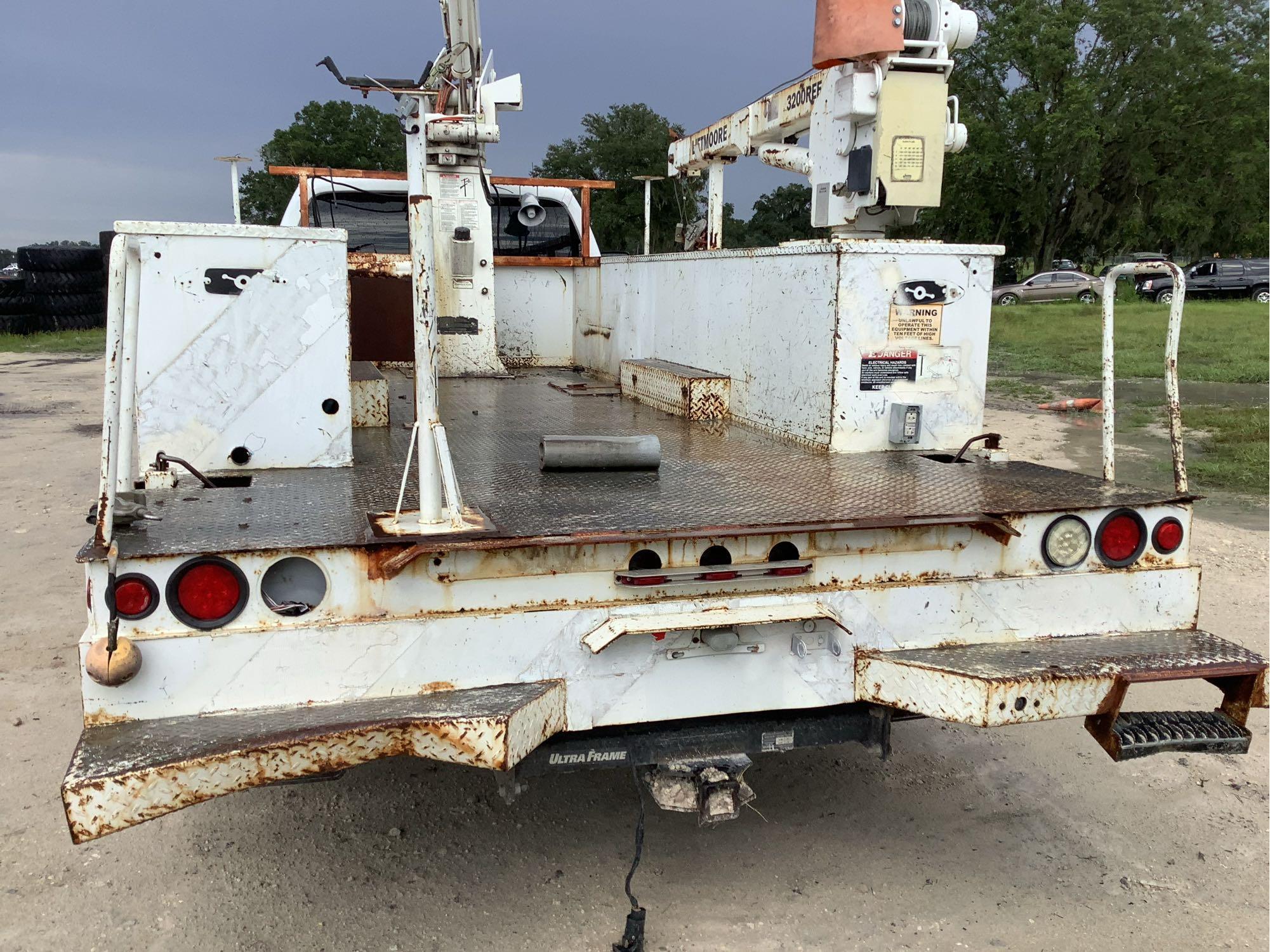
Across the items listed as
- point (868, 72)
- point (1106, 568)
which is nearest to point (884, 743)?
point (1106, 568)

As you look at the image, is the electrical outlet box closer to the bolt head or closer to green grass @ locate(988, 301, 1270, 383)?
the bolt head

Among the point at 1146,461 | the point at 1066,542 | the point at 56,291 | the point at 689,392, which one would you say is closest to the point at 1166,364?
the point at 1066,542

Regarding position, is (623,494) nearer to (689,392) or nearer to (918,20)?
(689,392)

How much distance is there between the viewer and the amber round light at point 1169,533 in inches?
119

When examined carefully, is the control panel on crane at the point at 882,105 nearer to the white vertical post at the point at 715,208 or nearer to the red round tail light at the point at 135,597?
the white vertical post at the point at 715,208

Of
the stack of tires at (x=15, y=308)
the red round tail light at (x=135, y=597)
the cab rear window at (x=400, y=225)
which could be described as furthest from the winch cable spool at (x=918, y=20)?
the stack of tires at (x=15, y=308)

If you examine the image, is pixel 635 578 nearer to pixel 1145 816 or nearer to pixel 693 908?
pixel 693 908

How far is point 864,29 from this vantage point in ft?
14.5

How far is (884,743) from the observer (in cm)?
301

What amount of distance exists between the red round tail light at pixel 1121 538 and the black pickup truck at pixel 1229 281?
29405mm

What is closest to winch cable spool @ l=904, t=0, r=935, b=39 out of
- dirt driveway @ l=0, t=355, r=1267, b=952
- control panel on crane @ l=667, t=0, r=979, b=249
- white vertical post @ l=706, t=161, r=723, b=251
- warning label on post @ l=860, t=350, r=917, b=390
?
control panel on crane @ l=667, t=0, r=979, b=249

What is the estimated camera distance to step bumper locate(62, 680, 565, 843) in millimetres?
2211

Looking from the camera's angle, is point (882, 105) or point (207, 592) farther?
point (882, 105)

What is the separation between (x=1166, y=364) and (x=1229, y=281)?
31051mm
